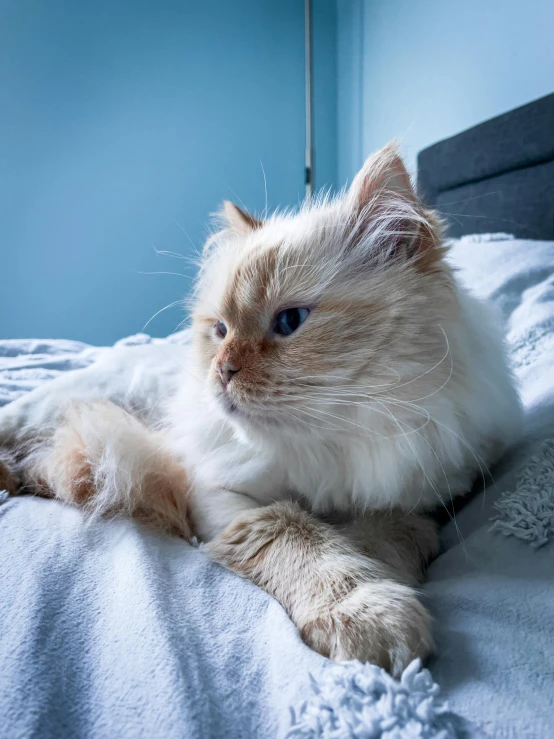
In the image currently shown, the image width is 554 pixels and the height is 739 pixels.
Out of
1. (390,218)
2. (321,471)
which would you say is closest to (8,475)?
(321,471)

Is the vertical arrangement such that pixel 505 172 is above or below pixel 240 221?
above

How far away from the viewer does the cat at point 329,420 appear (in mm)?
792

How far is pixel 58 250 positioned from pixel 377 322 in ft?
9.64

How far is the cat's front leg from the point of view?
1.94 feet

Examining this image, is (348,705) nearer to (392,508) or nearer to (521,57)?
(392,508)

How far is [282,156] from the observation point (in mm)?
3482

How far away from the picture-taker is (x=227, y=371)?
0.85m

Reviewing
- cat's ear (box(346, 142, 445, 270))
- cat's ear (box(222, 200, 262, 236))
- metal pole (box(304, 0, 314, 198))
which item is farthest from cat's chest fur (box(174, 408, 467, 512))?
metal pole (box(304, 0, 314, 198))

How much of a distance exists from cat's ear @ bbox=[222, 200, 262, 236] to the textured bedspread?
0.69 m

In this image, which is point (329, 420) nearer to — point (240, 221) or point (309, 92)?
point (240, 221)

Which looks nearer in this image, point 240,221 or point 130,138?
point 240,221

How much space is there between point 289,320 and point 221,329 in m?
0.22

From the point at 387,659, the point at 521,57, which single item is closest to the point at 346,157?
the point at 521,57

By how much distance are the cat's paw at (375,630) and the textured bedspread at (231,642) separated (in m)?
0.03
